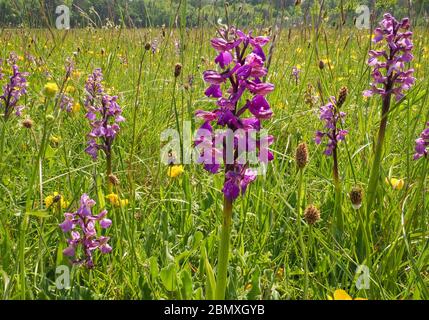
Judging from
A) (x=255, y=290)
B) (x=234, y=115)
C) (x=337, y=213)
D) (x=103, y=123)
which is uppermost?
(x=234, y=115)

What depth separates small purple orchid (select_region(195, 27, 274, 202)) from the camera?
1.00 meters

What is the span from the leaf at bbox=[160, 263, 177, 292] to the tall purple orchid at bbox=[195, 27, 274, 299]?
19 centimetres

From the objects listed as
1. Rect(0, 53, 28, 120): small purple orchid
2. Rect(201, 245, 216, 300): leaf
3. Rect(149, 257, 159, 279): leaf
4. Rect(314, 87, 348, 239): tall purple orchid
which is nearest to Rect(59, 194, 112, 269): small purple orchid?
Rect(149, 257, 159, 279): leaf

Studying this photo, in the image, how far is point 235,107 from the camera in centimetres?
102

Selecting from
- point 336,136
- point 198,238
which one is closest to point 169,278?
point 198,238

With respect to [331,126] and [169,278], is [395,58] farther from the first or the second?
[169,278]

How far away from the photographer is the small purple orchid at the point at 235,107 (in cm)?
100

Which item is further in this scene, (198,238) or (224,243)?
(198,238)

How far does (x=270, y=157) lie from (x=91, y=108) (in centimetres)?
107

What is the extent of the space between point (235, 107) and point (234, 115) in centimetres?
3

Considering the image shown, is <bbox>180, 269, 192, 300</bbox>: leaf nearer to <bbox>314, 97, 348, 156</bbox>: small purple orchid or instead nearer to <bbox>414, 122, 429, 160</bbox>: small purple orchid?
<bbox>314, 97, 348, 156</bbox>: small purple orchid

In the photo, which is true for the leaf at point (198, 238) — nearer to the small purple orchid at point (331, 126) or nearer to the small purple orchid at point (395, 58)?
the small purple orchid at point (331, 126)

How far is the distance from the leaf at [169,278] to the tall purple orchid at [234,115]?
19 centimetres
